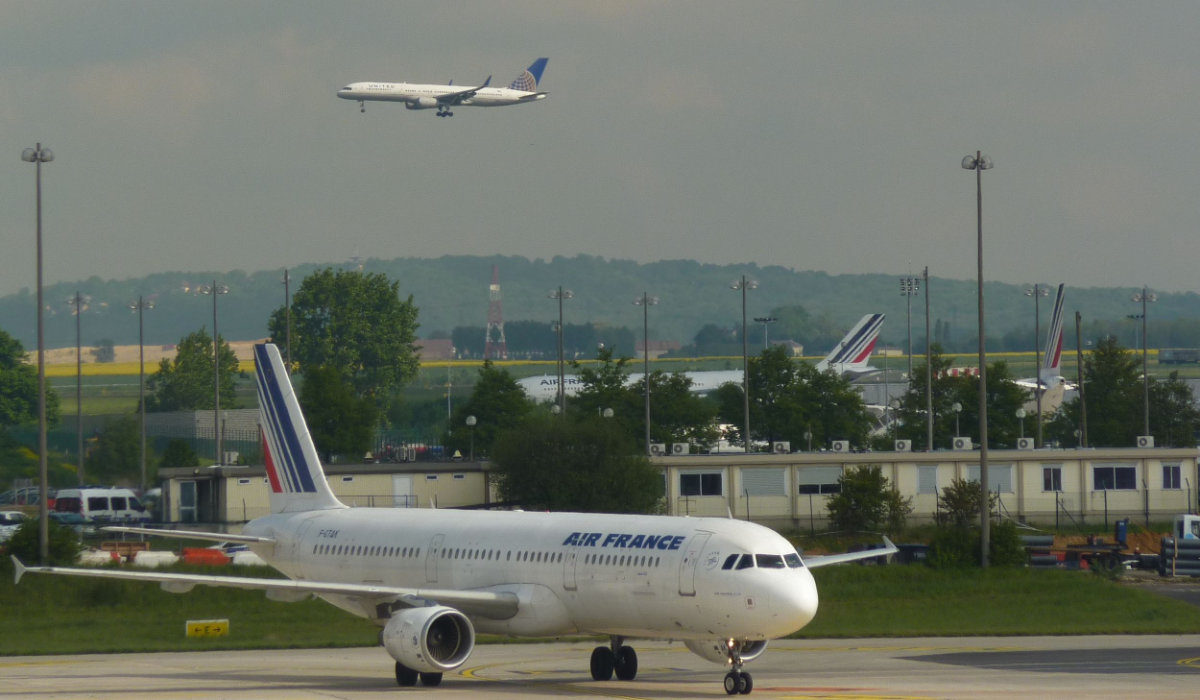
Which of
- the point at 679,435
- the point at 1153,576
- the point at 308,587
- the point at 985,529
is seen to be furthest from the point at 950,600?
the point at 679,435

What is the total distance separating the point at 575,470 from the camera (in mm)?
76438

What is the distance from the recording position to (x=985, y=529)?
5872 cm

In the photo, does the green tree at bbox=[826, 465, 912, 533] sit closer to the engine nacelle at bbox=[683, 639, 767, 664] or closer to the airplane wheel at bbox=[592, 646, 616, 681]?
→ the airplane wheel at bbox=[592, 646, 616, 681]

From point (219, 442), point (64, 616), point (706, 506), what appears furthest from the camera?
point (219, 442)

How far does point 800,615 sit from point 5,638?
92.2 ft

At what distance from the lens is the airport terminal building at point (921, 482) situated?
80812mm

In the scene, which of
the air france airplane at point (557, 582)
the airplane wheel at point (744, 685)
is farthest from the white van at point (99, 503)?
the airplane wheel at point (744, 685)

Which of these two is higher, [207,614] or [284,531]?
[284,531]

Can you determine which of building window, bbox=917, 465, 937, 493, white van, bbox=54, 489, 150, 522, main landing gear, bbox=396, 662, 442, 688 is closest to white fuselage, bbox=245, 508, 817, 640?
main landing gear, bbox=396, 662, 442, 688

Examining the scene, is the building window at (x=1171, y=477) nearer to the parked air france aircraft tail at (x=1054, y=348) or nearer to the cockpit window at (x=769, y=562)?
the parked air france aircraft tail at (x=1054, y=348)

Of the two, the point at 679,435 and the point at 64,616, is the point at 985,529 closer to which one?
the point at 64,616

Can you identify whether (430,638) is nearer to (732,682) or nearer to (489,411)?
(732,682)

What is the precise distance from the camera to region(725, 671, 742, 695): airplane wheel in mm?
32906

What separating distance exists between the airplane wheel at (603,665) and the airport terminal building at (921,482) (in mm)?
42348
